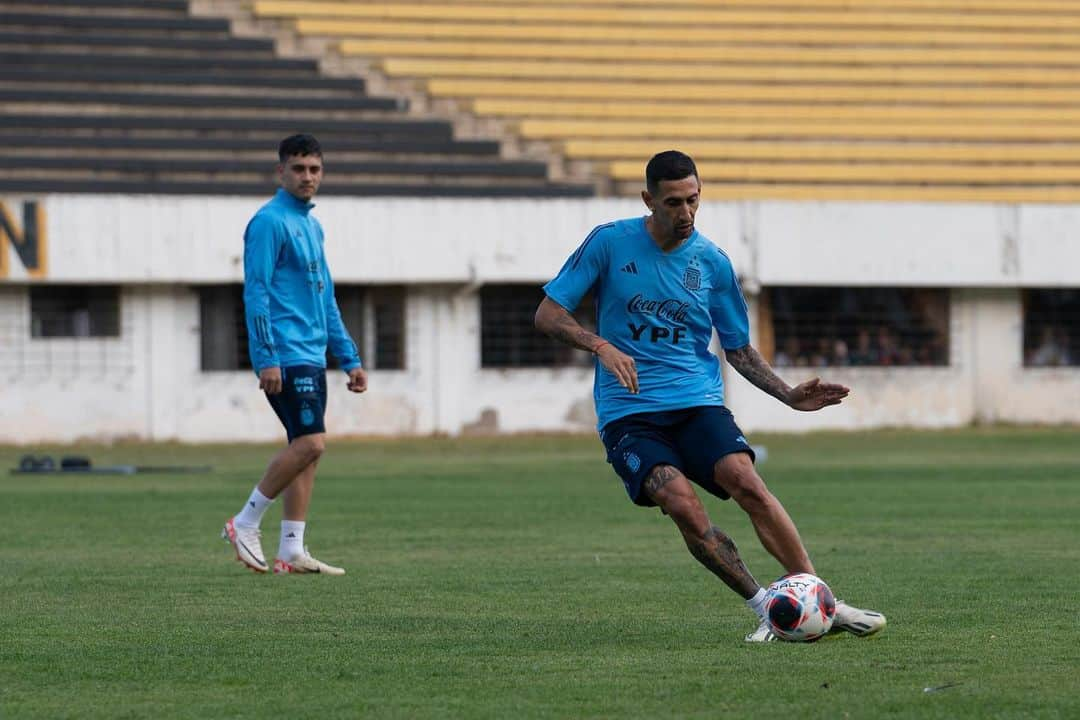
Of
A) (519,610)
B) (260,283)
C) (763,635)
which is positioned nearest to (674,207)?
(763,635)

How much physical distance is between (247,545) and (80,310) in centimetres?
A: 1998

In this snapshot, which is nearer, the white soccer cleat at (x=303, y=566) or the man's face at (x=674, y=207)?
the man's face at (x=674, y=207)

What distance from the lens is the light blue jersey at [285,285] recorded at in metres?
10.8

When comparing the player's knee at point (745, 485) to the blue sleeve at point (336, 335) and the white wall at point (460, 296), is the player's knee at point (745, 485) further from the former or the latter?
the white wall at point (460, 296)

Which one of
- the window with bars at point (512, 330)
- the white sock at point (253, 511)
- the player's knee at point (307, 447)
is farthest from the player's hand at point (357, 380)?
the window with bars at point (512, 330)

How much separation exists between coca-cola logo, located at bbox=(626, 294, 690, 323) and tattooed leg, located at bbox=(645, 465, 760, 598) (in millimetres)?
662

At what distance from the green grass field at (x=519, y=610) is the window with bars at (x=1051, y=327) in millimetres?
16269

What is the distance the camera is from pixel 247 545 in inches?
428

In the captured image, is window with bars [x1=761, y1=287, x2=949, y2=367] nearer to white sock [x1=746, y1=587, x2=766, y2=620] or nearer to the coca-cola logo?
the coca-cola logo

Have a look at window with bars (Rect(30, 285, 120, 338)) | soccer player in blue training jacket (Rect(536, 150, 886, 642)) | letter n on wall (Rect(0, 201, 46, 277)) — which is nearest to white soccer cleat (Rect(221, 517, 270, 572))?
soccer player in blue training jacket (Rect(536, 150, 886, 642))

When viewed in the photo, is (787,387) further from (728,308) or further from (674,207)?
(674,207)

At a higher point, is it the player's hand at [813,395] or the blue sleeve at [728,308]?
the blue sleeve at [728,308]

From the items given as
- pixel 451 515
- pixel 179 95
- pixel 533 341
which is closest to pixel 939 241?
pixel 533 341

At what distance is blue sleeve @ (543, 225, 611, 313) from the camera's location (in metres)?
7.87
